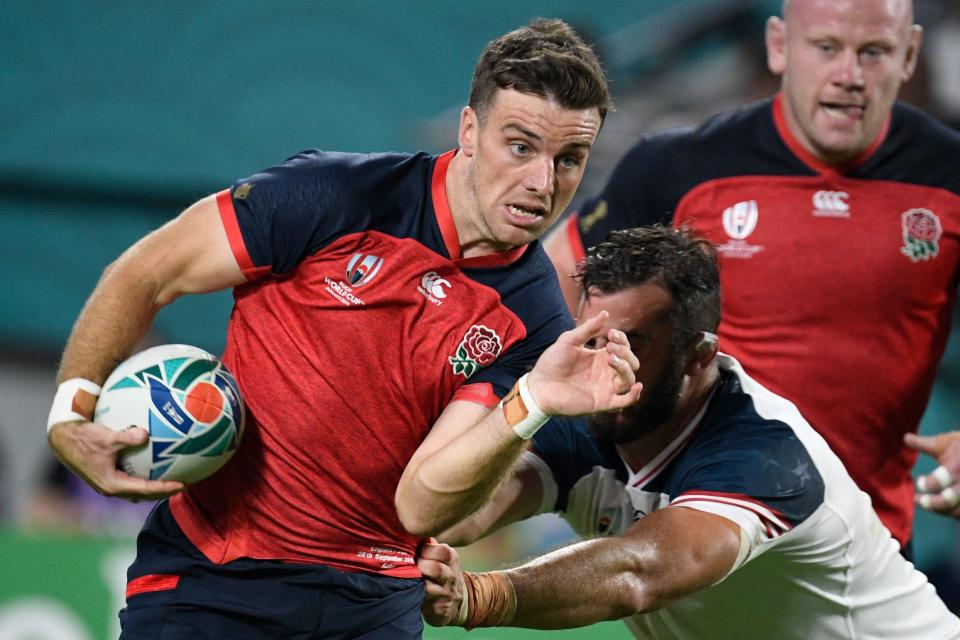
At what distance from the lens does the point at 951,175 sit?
14.5 feet

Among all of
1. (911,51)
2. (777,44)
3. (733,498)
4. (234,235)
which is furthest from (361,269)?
(911,51)

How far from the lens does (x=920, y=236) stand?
4348 millimetres

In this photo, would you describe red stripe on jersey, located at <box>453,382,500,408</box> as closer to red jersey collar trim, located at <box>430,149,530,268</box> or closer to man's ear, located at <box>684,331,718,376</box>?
red jersey collar trim, located at <box>430,149,530,268</box>

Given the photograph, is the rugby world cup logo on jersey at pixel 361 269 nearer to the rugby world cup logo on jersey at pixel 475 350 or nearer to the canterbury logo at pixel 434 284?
the canterbury logo at pixel 434 284

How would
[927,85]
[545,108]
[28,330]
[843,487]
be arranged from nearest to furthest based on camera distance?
[545,108]
[843,487]
[927,85]
[28,330]

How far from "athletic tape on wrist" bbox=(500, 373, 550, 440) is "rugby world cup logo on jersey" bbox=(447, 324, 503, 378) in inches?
11.1

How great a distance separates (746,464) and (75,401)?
Answer: 1.73 m

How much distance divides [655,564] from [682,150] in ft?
6.05

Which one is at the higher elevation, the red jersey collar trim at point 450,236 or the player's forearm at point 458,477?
the red jersey collar trim at point 450,236

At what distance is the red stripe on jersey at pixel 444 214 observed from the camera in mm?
3262

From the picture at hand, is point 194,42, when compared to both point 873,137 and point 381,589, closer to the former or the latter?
point 873,137

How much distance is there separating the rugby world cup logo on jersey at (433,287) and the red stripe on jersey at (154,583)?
0.94m

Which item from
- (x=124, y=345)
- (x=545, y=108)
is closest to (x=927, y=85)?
(x=545, y=108)

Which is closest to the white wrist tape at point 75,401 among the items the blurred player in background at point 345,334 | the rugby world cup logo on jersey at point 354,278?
the blurred player in background at point 345,334
